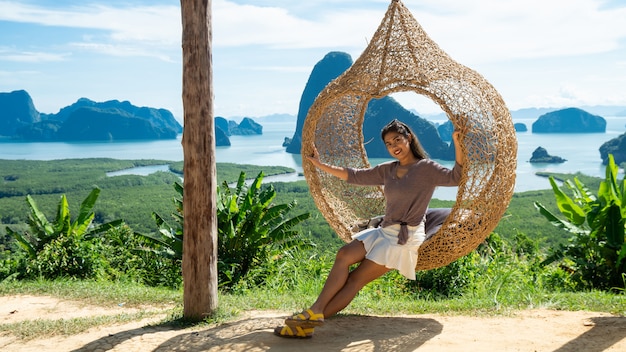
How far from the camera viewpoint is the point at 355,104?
15.4 feet

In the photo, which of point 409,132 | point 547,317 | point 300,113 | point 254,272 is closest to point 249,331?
point 409,132

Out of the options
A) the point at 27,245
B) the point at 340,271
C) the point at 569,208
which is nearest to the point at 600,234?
the point at 569,208

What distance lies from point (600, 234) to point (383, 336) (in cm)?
278

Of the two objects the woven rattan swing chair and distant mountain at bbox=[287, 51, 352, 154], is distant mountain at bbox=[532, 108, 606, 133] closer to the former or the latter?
distant mountain at bbox=[287, 51, 352, 154]

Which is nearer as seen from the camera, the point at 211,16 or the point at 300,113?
the point at 211,16

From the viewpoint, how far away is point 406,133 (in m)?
3.40

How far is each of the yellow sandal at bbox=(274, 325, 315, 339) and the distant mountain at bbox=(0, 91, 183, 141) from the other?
10080 cm

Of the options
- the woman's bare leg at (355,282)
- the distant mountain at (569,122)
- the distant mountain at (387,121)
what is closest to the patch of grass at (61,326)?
the woman's bare leg at (355,282)

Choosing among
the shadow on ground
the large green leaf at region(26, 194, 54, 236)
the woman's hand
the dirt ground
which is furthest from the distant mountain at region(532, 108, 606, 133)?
the shadow on ground

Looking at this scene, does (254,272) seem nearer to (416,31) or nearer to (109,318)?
(109,318)

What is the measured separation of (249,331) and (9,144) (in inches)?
4287

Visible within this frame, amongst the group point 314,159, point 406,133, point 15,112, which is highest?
point 15,112

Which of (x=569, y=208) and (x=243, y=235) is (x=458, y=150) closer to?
(x=569, y=208)

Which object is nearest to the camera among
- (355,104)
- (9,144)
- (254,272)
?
(355,104)
